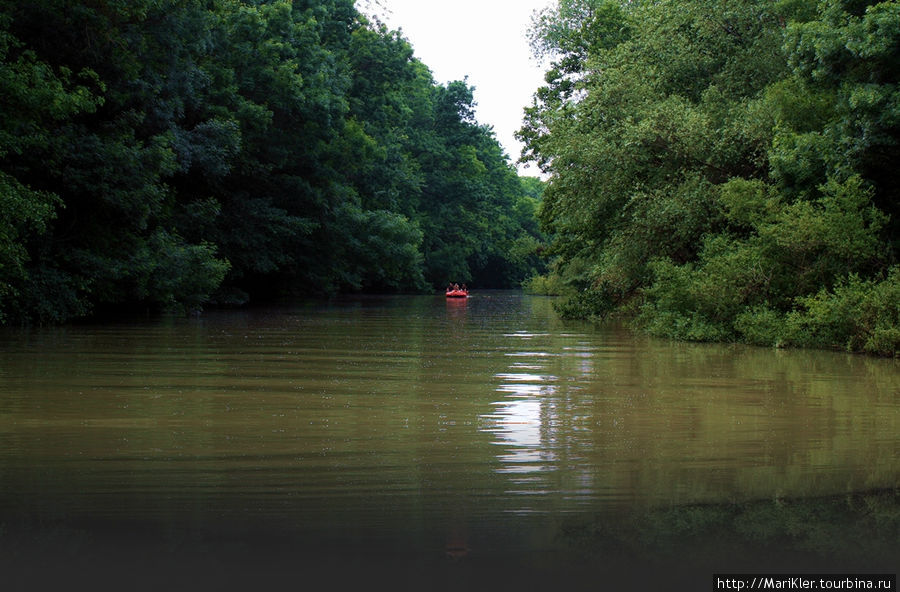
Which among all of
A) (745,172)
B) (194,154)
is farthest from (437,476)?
(194,154)

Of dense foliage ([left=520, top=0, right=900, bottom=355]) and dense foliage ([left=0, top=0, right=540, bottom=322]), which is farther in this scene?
dense foliage ([left=0, top=0, right=540, bottom=322])

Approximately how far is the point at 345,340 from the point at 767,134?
36.6 feet

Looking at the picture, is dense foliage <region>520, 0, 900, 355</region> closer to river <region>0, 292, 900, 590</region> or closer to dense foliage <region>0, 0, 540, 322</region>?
river <region>0, 292, 900, 590</region>

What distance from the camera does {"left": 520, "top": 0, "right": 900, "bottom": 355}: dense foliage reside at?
18641mm

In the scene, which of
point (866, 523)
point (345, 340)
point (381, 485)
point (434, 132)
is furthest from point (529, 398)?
point (434, 132)

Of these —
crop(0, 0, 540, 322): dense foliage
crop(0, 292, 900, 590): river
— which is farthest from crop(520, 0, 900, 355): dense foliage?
crop(0, 0, 540, 322): dense foliage

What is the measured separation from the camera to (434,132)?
8675 centimetres

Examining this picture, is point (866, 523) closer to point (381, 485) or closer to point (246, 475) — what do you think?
point (381, 485)

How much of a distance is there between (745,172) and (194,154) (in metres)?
17.9

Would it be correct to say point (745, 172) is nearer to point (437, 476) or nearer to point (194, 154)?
point (194, 154)

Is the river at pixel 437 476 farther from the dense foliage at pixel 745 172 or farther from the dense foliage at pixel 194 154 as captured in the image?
the dense foliage at pixel 194 154

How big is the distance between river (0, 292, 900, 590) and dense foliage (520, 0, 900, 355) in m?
5.77

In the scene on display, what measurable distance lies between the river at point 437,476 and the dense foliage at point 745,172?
577 centimetres

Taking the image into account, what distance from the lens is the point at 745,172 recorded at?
25.8m
